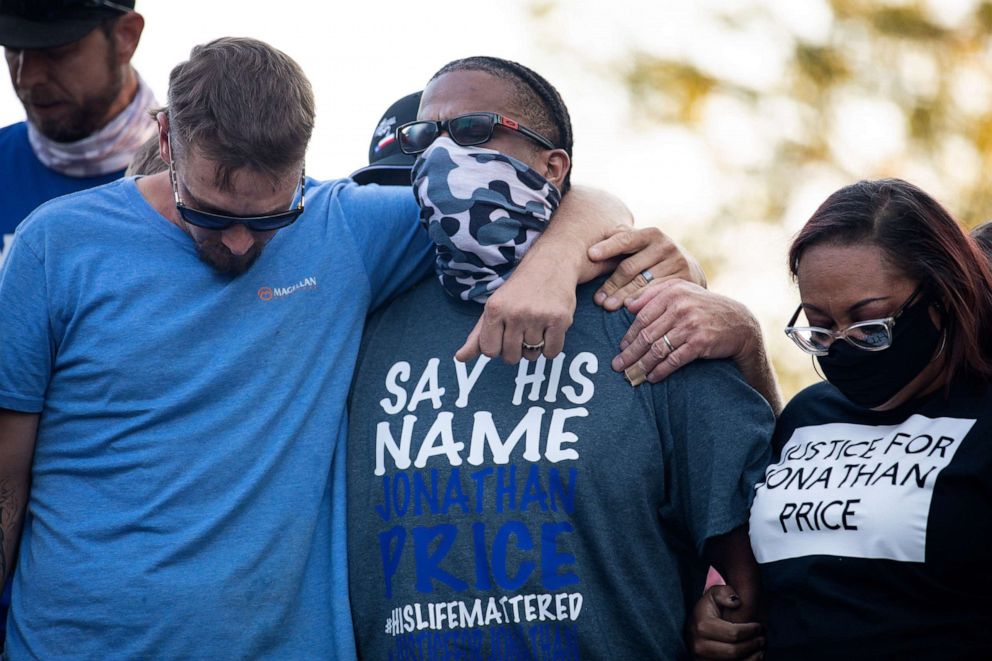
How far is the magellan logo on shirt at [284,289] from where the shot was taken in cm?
324

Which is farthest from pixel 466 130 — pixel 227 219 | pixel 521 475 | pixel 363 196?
pixel 521 475

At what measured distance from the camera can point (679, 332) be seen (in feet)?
10.3

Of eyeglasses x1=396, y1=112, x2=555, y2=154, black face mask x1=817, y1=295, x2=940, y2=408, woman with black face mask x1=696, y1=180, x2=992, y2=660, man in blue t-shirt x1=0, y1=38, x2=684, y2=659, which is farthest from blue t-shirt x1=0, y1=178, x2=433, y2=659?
black face mask x1=817, y1=295, x2=940, y2=408

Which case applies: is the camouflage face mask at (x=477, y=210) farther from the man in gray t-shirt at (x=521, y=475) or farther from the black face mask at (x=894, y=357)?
the black face mask at (x=894, y=357)

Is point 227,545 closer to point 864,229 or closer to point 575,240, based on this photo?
point 575,240

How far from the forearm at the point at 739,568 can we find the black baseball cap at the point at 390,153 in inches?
57.2

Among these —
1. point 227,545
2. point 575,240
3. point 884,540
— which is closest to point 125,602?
point 227,545

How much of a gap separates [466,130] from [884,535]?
4.91 ft

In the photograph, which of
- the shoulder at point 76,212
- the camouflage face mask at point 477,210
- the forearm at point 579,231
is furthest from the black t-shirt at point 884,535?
the shoulder at point 76,212

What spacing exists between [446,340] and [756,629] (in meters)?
1.11

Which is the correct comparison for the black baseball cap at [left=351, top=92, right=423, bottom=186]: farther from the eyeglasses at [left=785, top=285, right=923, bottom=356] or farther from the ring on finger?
the eyeglasses at [left=785, top=285, right=923, bottom=356]

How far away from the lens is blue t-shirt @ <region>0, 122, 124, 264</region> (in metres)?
4.32

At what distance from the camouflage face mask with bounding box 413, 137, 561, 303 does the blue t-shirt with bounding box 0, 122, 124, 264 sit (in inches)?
65.4

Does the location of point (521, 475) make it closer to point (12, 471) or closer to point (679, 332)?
point (679, 332)
